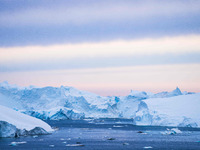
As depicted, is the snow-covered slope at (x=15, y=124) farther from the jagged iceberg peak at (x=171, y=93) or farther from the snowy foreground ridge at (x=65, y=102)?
the jagged iceberg peak at (x=171, y=93)

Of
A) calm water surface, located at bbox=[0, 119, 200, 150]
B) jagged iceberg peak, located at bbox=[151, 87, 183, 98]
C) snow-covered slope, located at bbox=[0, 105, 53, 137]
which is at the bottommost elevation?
calm water surface, located at bbox=[0, 119, 200, 150]

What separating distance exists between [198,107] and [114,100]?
37.9 m

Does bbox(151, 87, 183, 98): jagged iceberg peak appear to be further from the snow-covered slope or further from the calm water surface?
the snow-covered slope

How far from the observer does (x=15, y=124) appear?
23.1 metres

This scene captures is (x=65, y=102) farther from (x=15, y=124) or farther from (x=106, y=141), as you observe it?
(x=106, y=141)

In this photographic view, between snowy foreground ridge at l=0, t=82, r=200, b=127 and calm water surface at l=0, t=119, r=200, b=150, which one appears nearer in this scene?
calm water surface at l=0, t=119, r=200, b=150

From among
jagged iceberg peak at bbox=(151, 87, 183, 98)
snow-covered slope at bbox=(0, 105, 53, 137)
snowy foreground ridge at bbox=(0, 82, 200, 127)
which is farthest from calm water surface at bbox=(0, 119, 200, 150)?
jagged iceberg peak at bbox=(151, 87, 183, 98)

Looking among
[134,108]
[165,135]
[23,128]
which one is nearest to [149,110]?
[165,135]

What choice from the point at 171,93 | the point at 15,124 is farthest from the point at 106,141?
the point at 171,93

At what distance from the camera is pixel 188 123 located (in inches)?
1367

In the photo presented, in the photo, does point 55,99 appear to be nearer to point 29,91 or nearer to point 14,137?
point 29,91

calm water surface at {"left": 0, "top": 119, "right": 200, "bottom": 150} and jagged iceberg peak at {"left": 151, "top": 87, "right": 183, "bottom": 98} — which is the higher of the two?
A: jagged iceberg peak at {"left": 151, "top": 87, "right": 183, "bottom": 98}

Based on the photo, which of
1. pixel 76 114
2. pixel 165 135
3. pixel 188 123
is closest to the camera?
pixel 165 135

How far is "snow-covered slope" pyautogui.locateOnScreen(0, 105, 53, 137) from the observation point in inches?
865
